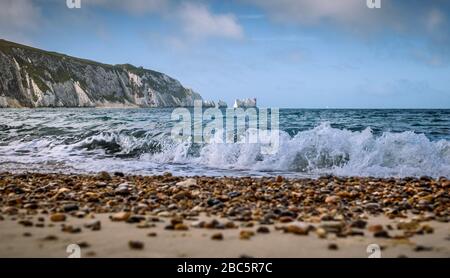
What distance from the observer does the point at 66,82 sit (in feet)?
425

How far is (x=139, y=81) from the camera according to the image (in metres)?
164

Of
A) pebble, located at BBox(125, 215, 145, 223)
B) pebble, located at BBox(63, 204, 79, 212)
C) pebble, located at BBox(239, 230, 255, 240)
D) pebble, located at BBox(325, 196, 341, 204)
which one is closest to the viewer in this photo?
pebble, located at BBox(239, 230, 255, 240)

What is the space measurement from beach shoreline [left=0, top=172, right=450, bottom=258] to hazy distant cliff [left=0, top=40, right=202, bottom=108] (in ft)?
376

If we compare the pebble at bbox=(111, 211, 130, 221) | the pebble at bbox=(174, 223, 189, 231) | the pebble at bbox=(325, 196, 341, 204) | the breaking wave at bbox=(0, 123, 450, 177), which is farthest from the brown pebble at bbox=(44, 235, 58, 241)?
the breaking wave at bbox=(0, 123, 450, 177)

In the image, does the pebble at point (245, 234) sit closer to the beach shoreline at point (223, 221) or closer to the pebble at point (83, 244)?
the beach shoreline at point (223, 221)

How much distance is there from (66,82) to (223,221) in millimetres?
137241

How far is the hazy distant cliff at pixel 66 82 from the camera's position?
112 meters

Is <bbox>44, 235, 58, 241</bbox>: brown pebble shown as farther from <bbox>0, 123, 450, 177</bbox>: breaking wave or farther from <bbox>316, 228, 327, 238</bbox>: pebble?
<bbox>0, 123, 450, 177</bbox>: breaking wave

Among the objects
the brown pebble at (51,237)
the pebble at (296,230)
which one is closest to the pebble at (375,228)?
the pebble at (296,230)

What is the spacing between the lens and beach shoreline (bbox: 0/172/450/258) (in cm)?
339

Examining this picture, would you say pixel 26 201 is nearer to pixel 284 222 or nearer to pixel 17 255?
pixel 17 255
